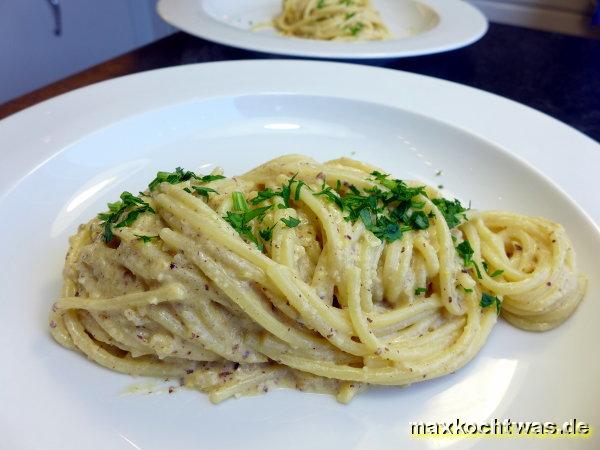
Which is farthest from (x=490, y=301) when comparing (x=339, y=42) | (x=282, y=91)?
(x=339, y=42)

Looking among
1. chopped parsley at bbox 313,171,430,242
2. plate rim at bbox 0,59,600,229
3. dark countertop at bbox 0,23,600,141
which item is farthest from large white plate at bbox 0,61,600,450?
dark countertop at bbox 0,23,600,141

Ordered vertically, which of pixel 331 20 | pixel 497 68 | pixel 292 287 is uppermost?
pixel 292 287

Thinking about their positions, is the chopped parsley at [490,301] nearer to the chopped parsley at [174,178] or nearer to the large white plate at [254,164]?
the large white plate at [254,164]

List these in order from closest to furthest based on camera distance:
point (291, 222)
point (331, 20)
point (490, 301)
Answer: point (291, 222)
point (490, 301)
point (331, 20)

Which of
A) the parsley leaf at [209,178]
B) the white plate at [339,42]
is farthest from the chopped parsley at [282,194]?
the white plate at [339,42]

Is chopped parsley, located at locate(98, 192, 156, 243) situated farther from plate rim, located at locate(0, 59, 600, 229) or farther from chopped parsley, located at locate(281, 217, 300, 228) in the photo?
plate rim, located at locate(0, 59, 600, 229)

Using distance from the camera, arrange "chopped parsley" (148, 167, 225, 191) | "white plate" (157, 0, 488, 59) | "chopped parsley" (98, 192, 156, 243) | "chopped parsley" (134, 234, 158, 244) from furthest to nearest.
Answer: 1. "white plate" (157, 0, 488, 59)
2. "chopped parsley" (148, 167, 225, 191)
3. "chopped parsley" (98, 192, 156, 243)
4. "chopped parsley" (134, 234, 158, 244)

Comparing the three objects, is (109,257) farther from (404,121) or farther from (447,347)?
(404,121)

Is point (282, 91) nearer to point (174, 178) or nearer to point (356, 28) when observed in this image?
point (174, 178)
